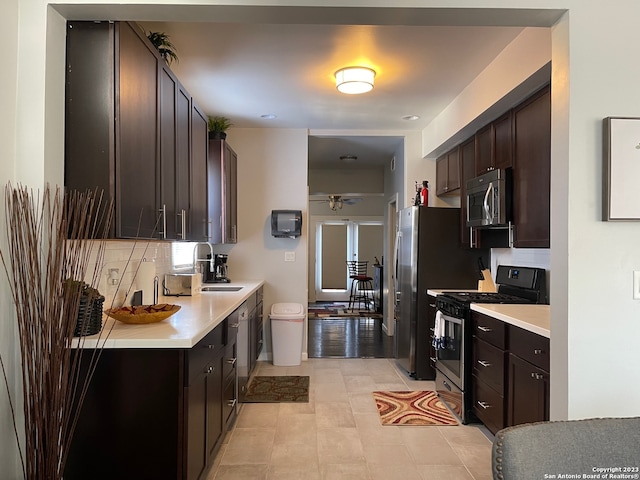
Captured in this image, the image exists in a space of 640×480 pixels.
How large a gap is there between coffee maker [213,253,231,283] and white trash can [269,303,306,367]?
2.11 feet

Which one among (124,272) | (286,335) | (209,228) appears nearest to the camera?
(124,272)

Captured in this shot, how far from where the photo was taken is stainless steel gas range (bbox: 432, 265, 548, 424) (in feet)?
10.8

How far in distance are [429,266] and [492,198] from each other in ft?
3.74

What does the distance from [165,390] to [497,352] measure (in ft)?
6.66

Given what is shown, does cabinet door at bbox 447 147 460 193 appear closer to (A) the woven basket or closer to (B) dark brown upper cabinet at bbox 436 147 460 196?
(B) dark brown upper cabinet at bbox 436 147 460 196

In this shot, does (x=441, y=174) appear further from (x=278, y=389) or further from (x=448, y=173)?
(x=278, y=389)

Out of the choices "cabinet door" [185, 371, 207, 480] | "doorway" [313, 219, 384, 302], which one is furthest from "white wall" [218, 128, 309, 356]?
"doorway" [313, 219, 384, 302]

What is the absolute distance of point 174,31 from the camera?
2.67 m

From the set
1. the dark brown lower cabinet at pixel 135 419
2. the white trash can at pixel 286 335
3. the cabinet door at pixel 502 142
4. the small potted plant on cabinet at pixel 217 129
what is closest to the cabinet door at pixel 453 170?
the cabinet door at pixel 502 142

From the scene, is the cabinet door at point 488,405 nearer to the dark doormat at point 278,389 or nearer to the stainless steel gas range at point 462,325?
the stainless steel gas range at point 462,325

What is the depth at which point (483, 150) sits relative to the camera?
12.2 feet

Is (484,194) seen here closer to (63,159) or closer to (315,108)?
(315,108)

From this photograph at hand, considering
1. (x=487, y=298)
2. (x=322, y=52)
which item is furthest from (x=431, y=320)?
(x=322, y=52)

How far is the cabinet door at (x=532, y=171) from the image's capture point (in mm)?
2775
